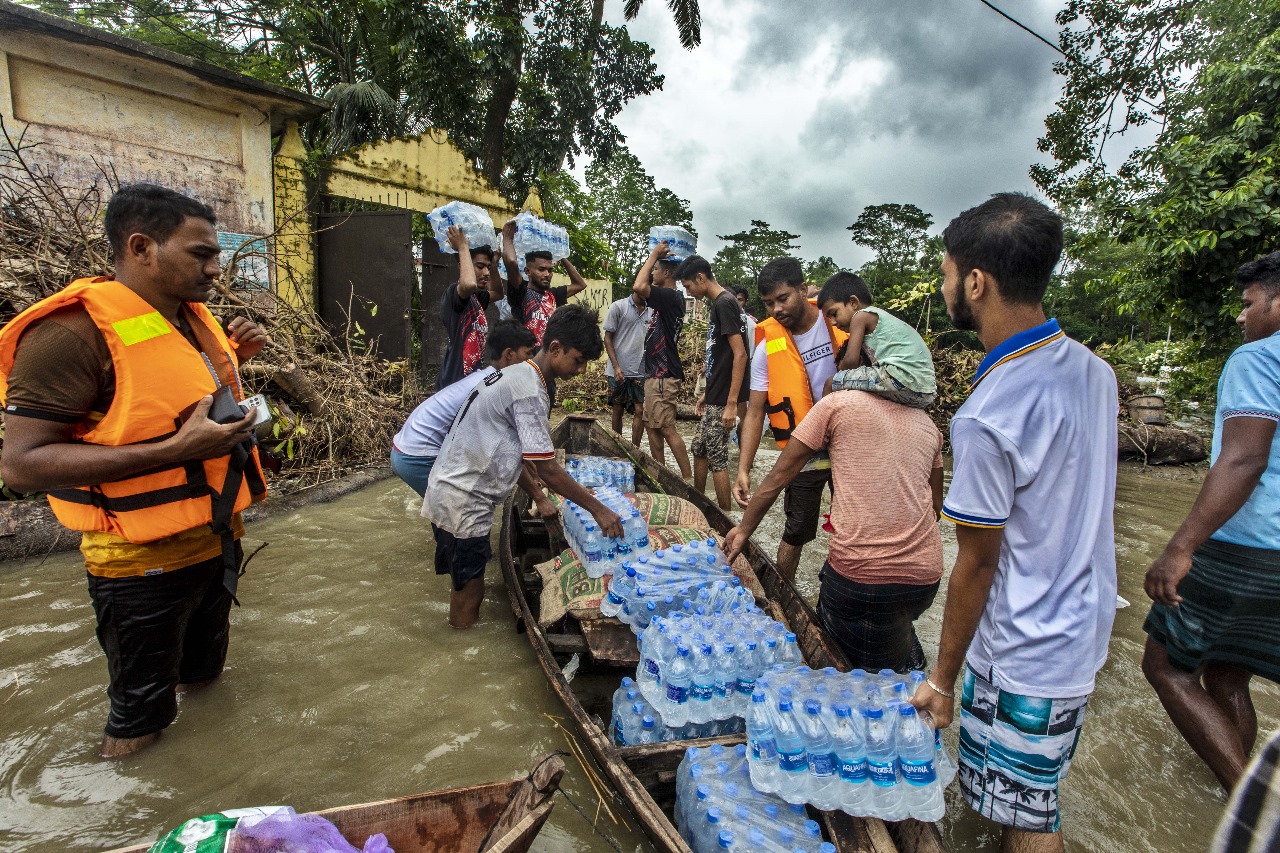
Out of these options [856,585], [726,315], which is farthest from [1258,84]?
[856,585]

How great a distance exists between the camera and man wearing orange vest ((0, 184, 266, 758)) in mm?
2137

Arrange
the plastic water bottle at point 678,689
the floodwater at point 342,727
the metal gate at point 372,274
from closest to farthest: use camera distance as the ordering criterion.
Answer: the plastic water bottle at point 678,689, the floodwater at point 342,727, the metal gate at point 372,274

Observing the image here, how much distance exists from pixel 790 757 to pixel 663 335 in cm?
511

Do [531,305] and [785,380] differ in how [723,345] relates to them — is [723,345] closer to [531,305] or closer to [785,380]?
[531,305]

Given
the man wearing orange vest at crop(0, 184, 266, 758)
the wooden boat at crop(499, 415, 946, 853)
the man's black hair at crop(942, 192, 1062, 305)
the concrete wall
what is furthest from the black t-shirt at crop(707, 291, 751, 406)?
the concrete wall

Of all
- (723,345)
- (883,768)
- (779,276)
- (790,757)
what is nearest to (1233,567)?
(883,768)

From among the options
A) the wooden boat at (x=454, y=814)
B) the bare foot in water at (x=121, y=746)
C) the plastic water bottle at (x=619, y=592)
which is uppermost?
the plastic water bottle at (x=619, y=592)

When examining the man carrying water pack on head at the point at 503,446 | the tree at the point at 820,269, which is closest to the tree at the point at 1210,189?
the man carrying water pack on head at the point at 503,446

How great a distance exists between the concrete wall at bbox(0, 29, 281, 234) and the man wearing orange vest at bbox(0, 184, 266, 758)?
17.7ft

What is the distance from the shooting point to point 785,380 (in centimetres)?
414

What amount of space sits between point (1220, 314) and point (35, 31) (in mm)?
14634

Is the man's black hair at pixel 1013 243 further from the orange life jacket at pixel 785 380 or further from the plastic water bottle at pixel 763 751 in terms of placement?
the orange life jacket at pixel 785 380

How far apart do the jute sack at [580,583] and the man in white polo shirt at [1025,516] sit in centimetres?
171

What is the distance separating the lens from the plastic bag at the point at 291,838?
1483mm
